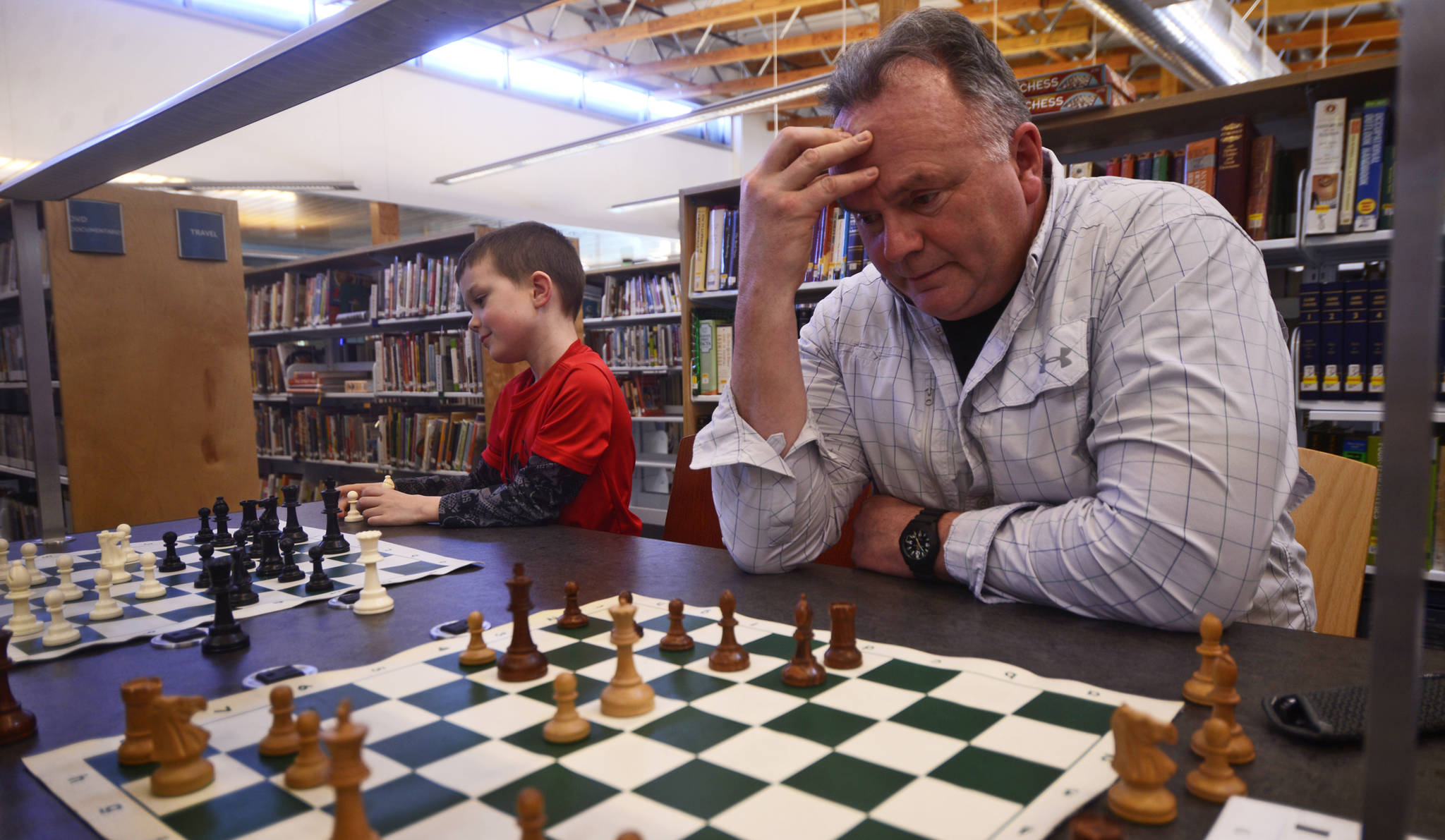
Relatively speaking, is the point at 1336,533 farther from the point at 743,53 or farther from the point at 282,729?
the point at 743,53

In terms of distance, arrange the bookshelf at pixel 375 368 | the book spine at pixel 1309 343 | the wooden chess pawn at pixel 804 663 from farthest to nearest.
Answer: the bookshelf at pixel 375 368
the book spine at pixel 1309 343
the wooden chess pawn at pixel 804 663

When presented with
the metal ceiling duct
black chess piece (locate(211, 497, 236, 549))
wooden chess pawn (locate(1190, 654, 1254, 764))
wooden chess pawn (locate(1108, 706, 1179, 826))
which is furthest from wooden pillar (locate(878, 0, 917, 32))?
wooden chess pawn (locate(1108, 706, 1179, 826))

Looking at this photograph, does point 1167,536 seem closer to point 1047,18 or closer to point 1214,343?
point 1214,343

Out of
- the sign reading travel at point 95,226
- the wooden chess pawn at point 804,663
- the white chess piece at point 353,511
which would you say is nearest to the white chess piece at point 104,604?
the white chess piece at point 353,511

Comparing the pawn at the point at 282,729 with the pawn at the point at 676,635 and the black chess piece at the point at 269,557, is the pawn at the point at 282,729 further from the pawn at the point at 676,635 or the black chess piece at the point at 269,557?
the black chess piece at the point at 269,557

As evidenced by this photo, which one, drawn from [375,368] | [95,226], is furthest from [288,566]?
[375,368]

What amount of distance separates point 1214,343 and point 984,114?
465 mm

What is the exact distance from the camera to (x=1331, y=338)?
2.66 m

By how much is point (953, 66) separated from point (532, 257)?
4.83 ft

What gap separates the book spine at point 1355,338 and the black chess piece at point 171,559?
314 centimetres

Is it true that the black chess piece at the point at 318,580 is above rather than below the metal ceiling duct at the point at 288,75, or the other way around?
below

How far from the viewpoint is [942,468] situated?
1455mm

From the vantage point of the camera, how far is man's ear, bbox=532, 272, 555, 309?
94.8 inches

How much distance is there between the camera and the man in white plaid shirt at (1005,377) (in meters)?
1.10
